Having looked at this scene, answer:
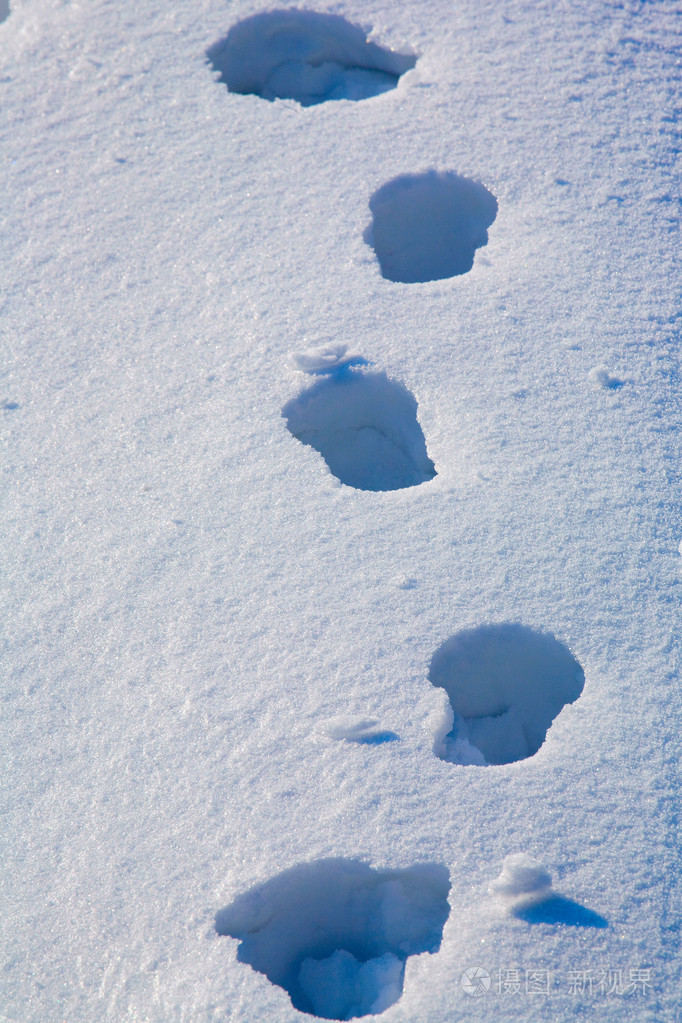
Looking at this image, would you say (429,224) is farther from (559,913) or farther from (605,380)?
(559,913)

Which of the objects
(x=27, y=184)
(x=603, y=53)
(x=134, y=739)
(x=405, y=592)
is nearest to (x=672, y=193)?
(x=603, y=53)

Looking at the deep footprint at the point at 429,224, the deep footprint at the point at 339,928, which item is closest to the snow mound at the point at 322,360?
the deep footprint at the point at 429,224

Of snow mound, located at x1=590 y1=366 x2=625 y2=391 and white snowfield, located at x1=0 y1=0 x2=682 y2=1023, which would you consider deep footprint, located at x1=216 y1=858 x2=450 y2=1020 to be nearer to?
white snowfield, located at x1=0 y1=0 x2=682 y2=1023

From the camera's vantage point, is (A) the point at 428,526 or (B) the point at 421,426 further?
(B) the point at 421,426

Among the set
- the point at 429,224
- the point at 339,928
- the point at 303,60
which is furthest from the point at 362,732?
the point at 303,60

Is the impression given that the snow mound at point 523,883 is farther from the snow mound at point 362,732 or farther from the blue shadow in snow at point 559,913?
the snow mound at point 362,732

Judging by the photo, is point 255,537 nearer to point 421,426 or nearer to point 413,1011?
point 421,426

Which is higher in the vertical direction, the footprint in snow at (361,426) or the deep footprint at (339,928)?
the footprint in snow at (361,426)
